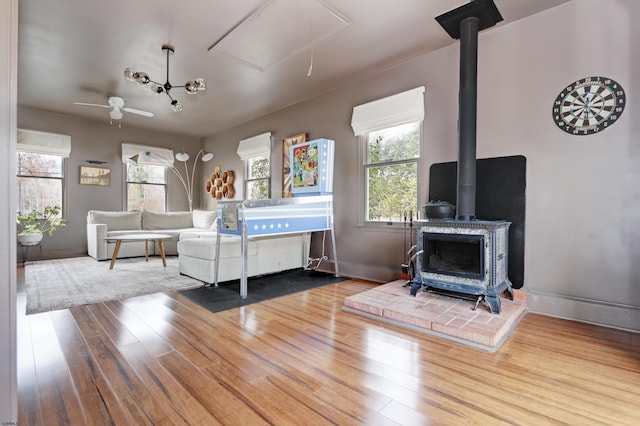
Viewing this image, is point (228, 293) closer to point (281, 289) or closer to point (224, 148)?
point (281, 289)

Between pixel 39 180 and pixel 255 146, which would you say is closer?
pixel 39 180

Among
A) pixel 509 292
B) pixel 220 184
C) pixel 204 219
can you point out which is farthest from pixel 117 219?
pixel 509 292

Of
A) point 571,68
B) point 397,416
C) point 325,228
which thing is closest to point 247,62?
point 325,228

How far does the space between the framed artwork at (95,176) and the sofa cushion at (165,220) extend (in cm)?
105

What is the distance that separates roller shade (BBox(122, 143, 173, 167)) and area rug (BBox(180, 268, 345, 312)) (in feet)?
14.0

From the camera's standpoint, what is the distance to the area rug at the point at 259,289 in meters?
3.11

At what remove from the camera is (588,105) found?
260cm

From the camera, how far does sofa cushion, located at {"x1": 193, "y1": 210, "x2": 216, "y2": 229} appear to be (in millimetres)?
6660

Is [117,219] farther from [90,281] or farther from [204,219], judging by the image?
[90,281]

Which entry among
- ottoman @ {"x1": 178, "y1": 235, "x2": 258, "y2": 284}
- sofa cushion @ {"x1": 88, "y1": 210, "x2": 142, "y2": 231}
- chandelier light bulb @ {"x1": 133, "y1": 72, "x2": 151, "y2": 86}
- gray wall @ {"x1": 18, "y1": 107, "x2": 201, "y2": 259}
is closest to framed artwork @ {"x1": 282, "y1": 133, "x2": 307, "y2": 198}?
ottoman @ {"x1": 178, "y1": 235, "x2": 258, "y2": 284}

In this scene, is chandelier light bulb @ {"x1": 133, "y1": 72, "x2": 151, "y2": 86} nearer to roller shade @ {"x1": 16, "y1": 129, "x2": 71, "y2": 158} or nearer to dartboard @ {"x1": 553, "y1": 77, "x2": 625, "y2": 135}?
roller shade @ {"x1": 16, "y1": 129, "x2": 71, "y2": 158}

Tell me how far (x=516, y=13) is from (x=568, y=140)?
126cm

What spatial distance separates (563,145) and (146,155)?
708 centimetres

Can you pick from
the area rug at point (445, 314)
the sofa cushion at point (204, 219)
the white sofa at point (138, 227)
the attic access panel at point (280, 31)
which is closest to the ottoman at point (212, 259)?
the white sofa at point (138, 227)
